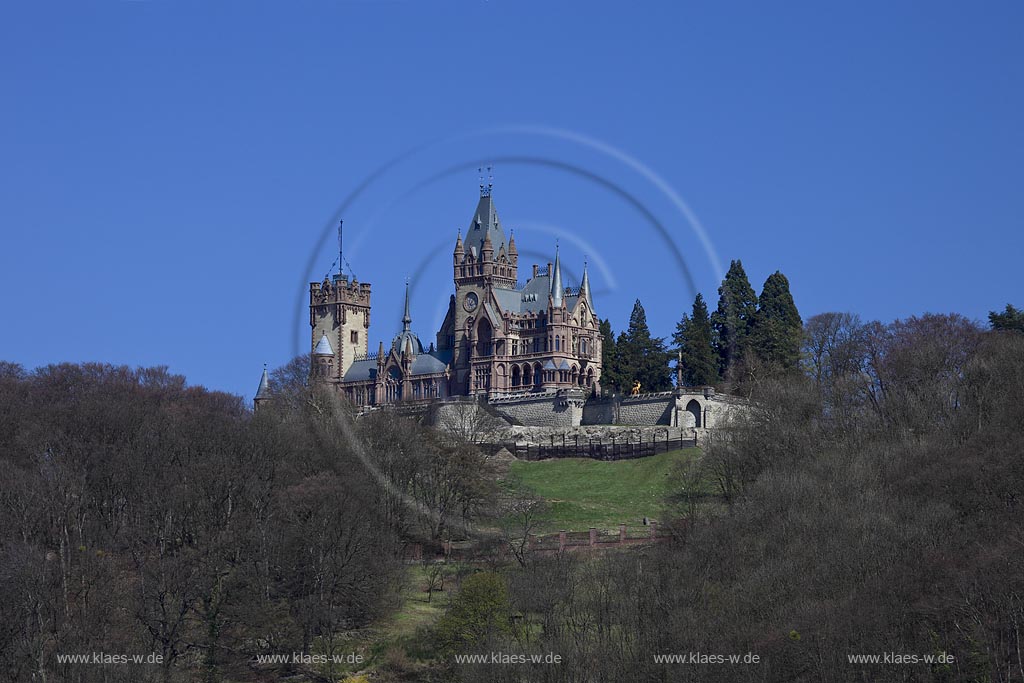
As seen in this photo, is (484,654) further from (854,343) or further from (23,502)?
(854,343)

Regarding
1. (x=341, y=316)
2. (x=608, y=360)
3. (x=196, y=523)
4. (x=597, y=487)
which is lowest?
(x=196, y=523)

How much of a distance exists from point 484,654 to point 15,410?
36.1 meters

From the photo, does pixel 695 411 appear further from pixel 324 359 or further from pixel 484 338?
pixel 324 359

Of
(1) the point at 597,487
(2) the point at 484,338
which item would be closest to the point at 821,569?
(1) the point at 597,487

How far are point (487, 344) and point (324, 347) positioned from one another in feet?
56.1

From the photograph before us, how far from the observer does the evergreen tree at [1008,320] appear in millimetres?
120394

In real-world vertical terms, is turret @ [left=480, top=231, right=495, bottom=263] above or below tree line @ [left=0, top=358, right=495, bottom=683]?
above

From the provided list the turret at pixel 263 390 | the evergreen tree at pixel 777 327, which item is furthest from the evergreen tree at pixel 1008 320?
the turret at pixel 263 390

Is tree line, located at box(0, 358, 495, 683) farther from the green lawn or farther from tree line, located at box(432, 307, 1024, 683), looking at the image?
tree line, located at box(432, 307, 1024, 683)

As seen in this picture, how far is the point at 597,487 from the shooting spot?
349ft

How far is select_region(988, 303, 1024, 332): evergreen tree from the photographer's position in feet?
395

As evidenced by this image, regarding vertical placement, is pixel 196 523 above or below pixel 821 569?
above

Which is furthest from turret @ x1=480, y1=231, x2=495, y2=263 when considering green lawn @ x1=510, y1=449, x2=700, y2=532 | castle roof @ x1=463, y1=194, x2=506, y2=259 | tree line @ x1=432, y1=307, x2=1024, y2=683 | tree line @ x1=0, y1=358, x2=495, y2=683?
tree line @ x1=432, y1=307, x2=1024, y2=683

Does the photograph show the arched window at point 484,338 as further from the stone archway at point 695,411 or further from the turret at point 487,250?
the stone archway at point 695,411
